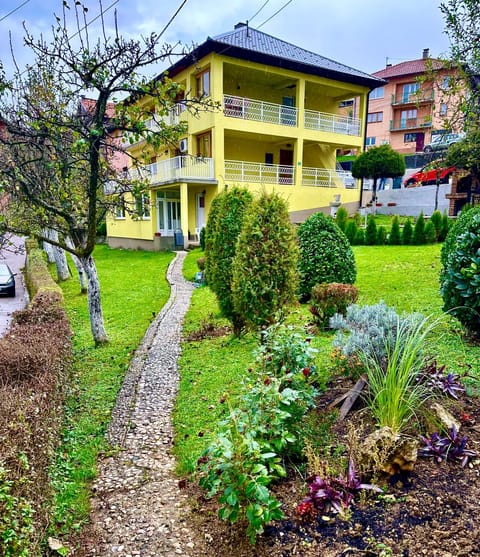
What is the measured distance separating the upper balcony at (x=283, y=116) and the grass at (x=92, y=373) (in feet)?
32.9

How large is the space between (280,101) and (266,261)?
69.2 ft

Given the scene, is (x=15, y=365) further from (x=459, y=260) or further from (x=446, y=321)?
(x=446, y=321)

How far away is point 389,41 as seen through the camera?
1018cm

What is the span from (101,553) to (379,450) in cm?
196

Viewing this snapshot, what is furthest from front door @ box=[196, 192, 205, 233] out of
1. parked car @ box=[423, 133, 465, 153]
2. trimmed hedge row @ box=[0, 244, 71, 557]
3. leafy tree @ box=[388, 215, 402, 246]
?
trimmed hedge row @ box=[0, 244, 71, 557]

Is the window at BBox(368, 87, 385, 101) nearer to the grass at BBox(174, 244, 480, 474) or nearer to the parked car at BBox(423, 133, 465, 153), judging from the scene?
the parked car at BBox(423, 133, 465, 153)

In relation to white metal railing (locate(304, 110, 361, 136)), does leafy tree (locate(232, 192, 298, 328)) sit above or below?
below

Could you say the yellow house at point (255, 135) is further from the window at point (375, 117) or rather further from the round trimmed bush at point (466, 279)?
the window at point (375, 117)

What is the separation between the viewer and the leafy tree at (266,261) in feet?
19.2

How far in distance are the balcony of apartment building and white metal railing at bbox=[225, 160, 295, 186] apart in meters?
2.25

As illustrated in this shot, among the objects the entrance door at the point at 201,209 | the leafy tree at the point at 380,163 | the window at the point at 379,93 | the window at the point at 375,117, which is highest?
the window at the point at 379,93

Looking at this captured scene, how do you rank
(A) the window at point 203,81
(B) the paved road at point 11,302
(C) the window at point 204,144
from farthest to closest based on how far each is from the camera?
(C) the window at point 204,144
(A) the window at point 203,81
(B) the paved road at point 11,302

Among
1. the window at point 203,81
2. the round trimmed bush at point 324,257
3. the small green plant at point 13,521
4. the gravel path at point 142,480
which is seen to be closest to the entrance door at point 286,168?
the window at point 203,81

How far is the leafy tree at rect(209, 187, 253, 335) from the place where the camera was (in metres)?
7.26
